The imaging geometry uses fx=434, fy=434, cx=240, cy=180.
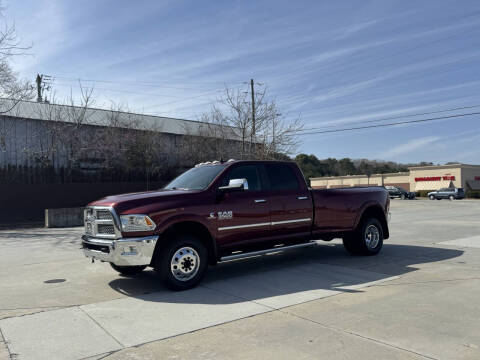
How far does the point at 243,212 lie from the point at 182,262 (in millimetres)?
1379

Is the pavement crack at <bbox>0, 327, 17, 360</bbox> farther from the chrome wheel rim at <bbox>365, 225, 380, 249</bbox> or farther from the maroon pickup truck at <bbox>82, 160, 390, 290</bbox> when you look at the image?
the chrome wheel rim at <bbox>365, 225, 380, 249</bbox>

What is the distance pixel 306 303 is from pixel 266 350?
1736 mm

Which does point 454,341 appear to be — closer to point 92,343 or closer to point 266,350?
point 266,350

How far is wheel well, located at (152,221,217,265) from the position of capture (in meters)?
6.61

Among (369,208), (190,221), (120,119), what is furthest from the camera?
(120,119)

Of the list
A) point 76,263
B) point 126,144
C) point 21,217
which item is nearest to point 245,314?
point 76,263

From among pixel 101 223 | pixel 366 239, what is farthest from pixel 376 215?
pixel 101 223

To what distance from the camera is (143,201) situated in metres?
6.54

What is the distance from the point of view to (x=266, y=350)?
426 centimetres

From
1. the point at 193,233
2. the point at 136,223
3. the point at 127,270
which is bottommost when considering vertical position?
the point at 127,270

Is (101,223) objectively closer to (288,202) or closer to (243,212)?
(243,212)

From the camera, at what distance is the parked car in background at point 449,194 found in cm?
4981

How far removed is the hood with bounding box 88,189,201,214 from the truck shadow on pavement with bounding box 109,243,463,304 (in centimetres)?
131

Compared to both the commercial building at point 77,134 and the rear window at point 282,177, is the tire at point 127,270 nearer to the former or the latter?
the rear window at point 282,177
